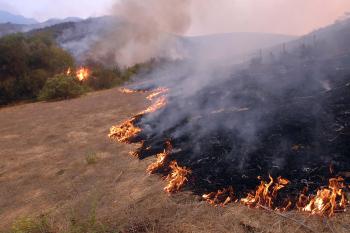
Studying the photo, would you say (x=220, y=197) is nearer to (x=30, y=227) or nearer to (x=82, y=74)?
(x=30, y=227)

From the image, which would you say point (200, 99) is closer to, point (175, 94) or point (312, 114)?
point (175, 94)

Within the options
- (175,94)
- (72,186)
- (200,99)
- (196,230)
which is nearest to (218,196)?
(196,230)

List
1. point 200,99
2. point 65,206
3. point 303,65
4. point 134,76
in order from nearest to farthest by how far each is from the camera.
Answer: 1. point 65,206
2. point 200,99
3. point 303,65
4. point 134,76

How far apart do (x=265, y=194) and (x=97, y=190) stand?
3.96 meters

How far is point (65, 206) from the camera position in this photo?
7.77 metres

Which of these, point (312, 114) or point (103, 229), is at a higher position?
point (312, 114)

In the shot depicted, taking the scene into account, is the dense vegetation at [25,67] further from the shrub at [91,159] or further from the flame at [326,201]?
the flame at [326,201]

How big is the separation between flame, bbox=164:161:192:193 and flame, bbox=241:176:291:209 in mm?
1580

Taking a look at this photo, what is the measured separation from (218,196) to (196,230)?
113 centimetres

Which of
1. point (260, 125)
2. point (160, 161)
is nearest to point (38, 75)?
point (160, 161)

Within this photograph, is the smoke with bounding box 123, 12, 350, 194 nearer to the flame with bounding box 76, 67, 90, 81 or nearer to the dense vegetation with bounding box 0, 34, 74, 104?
the flame with bounding box 76, 67, 90, 81

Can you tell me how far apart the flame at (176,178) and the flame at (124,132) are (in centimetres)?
401

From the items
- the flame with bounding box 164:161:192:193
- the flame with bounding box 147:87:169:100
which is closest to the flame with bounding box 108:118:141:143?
the flame with bounding box 164:161:192:193

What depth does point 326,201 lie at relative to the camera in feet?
19.4
